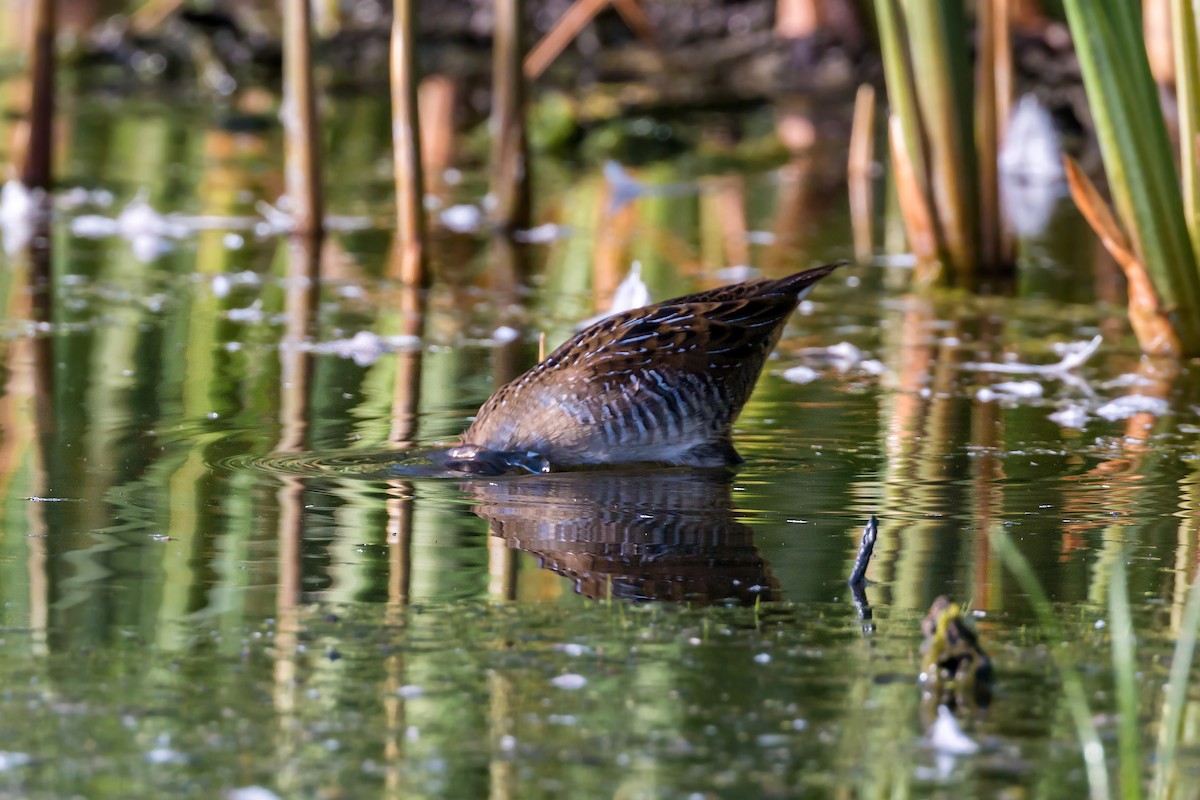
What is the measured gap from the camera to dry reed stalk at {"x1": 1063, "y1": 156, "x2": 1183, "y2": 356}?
740 centimetres

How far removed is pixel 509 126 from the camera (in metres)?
10.9

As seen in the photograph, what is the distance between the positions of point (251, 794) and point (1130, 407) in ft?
14.8

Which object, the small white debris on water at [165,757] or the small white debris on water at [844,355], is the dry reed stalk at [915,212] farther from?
the small white debris on water at [165,757]

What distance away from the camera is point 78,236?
1120 cm

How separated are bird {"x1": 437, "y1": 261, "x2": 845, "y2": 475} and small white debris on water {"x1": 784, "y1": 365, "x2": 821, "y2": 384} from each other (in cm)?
150

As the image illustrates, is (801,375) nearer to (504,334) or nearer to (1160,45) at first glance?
(504,334)

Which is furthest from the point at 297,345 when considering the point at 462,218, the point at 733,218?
the point at 733,218

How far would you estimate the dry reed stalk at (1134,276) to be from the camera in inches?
291

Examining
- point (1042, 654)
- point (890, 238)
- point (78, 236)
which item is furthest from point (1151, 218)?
point (78, 236)

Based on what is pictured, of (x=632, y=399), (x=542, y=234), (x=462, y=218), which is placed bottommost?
(x=632, y=399)

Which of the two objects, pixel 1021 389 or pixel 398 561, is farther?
pixel 1021 389

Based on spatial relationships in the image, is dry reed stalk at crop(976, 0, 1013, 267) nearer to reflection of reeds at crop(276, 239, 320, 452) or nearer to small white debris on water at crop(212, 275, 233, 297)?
reflection of reeds at crop(276, 239, 320, 452)

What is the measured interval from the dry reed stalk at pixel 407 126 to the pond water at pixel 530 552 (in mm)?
410

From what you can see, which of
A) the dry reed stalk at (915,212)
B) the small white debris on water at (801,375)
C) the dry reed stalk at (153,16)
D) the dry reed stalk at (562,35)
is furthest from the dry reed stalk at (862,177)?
the dry reed stalk at (153,16)
